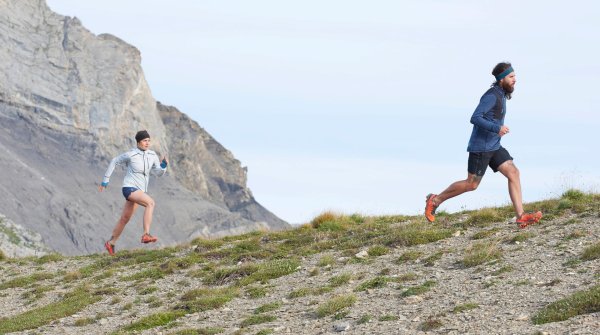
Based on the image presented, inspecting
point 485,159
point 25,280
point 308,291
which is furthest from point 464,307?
point 25,280

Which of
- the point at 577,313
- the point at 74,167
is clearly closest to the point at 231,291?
the point at 577,313

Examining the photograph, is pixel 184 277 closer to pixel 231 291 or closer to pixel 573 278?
pixel 231 291

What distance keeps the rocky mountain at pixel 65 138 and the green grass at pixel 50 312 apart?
144809 mm

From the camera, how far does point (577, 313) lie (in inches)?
439

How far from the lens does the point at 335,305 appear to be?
1327 centimetres

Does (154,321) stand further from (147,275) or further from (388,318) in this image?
(147,275)

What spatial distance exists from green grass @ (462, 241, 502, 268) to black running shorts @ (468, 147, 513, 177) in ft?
4.30

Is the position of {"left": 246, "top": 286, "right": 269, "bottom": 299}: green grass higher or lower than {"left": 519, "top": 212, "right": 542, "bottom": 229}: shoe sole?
lower

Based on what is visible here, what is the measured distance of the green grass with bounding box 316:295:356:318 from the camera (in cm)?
1318

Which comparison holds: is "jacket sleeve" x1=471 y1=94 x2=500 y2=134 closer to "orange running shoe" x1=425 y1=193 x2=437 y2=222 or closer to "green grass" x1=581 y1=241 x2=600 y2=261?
"orange running shoe" x1=425 y1=193 x2=437 y2=222

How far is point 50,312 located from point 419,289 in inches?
284

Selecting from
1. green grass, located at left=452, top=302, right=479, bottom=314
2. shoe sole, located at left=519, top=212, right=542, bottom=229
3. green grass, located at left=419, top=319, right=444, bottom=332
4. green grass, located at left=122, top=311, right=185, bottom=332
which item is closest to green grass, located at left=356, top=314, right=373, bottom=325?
green grass, located at left=419, top=319, right=444, bottom=332

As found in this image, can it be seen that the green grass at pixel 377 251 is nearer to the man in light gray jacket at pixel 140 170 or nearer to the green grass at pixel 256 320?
the green grass at pixel 256 320

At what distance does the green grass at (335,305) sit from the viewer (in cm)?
1318
